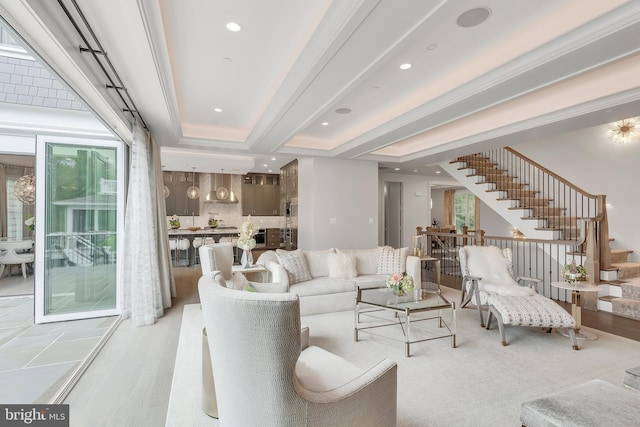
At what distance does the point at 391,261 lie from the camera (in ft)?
16.2

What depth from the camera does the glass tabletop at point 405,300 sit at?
317cm

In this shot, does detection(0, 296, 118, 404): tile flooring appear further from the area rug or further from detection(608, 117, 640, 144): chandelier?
detection(608, 117, 640, 144): chandelier

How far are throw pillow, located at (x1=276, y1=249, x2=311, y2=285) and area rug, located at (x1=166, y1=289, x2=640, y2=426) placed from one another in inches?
31.0

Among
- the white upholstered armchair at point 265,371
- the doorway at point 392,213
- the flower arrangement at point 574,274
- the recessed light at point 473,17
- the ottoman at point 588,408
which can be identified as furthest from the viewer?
the doorway at point 392,213

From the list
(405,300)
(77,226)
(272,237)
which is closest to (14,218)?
(77,226)

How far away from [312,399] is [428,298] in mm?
2600

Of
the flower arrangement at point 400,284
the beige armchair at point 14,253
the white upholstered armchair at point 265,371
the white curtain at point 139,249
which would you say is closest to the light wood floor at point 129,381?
the white curtain at point 139,249

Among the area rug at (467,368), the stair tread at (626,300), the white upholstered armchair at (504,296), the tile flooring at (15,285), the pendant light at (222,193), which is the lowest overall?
the area rug at (467,368)

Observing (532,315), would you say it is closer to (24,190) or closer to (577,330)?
(577,330)

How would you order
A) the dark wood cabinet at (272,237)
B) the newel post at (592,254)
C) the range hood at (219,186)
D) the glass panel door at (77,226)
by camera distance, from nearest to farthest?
the glass panel door at (77,226) → the newel post at (592,254) → the range hood at (219,186) → the dark wood cabinet at (272,237)

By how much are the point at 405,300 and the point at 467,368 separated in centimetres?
93

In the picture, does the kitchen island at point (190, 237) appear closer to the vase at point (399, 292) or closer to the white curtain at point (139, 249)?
the white curtain at point (139, 249)

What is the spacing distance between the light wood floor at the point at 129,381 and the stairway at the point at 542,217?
5.69 metres

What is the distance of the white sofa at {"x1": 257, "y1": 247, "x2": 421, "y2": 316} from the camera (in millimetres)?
4184
